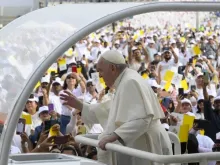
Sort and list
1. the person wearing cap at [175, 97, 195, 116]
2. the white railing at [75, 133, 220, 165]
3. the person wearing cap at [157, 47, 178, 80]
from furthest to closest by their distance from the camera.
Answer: the person wearing cap at [157, 47, 178, 80], the person wearing cap at [175, 97, 195, 116], the white railing at [75, 133, 220, 165]

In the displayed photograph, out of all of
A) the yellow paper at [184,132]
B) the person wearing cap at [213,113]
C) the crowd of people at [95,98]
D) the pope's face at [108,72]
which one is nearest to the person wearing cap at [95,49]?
the crowd of people at [95,98]

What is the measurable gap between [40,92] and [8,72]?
630cm

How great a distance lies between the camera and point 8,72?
17.6ft

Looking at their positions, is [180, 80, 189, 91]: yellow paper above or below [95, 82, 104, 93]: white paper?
below

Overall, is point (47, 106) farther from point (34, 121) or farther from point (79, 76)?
point (79, 76)

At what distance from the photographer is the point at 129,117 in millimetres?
5773

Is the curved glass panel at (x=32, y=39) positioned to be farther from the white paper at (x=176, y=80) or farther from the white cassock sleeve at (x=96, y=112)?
the white paper at (x=176, y=80)

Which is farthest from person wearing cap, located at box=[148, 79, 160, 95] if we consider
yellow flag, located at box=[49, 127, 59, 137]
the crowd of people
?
yellow flag, located at box=[49, 127, 59, 137]

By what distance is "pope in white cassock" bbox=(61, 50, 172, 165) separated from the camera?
18.8 ft

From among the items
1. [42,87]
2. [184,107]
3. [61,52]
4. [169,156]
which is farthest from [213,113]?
[61,52]

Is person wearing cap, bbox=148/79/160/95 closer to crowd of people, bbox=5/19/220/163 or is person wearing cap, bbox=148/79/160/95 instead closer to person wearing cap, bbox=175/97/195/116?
crowd of people, bbox=5/19/220/163

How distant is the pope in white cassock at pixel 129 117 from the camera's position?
572cm

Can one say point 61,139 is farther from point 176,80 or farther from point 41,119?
point 176,80

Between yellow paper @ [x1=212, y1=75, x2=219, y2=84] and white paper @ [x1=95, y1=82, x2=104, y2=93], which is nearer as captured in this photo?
white paper @ [x1=95, y1=82, x2=104, y2=93]
